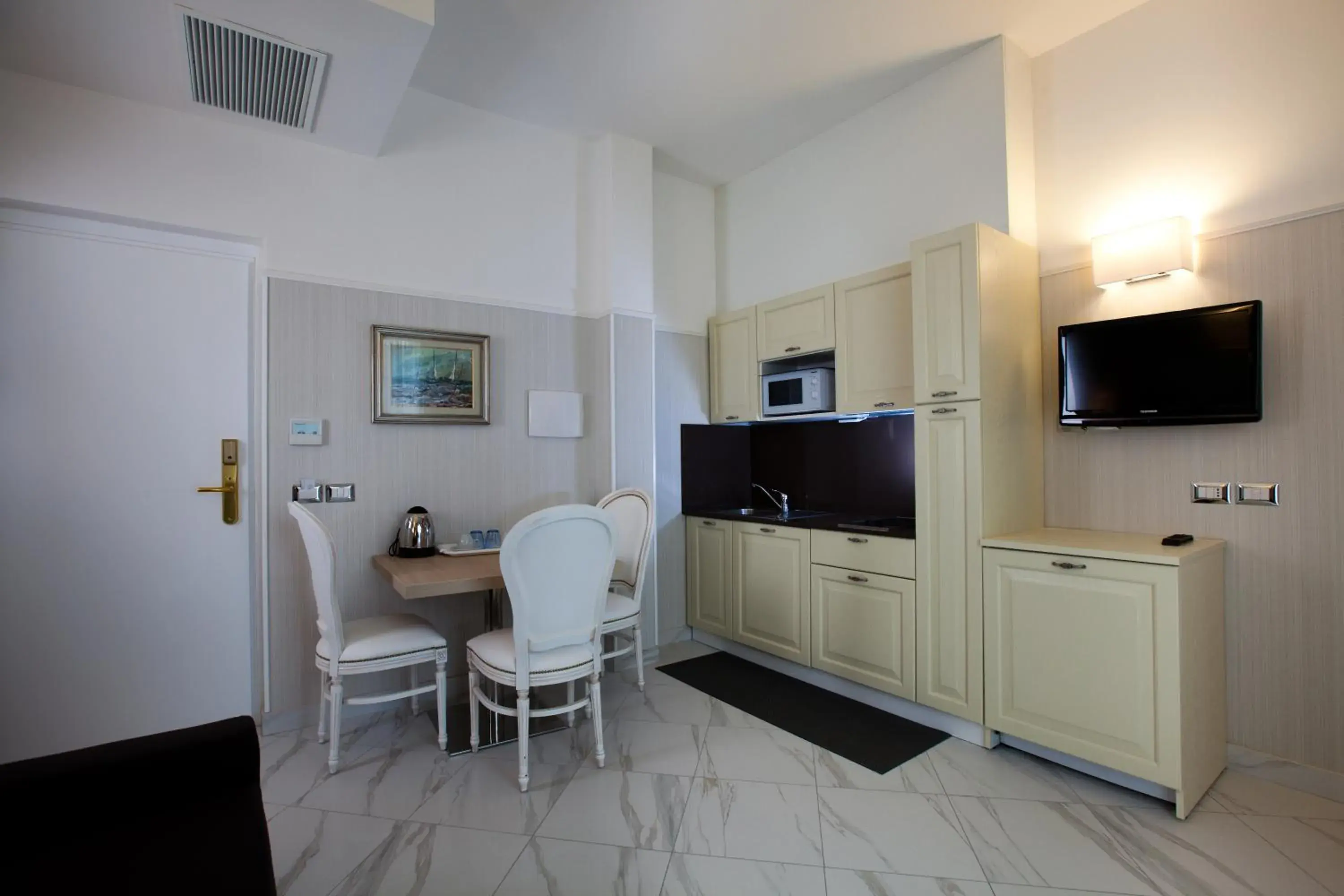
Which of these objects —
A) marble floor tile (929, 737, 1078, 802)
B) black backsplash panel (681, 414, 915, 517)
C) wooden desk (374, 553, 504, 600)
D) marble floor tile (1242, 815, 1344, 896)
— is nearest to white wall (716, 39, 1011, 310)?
black backsplash panel (681, 414, 915, 517)

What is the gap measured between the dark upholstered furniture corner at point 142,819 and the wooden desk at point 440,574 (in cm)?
97

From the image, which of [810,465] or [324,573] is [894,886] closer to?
[324,573]

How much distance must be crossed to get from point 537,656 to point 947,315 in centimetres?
215

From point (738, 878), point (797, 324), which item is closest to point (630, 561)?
point (797, 324)

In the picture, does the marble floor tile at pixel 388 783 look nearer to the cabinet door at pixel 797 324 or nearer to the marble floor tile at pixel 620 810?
the marble floor tile at pixel 620 810

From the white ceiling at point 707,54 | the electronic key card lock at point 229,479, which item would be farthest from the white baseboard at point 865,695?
the white ceiling at point 707,54

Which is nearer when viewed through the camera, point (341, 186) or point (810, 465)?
point (341, 186)

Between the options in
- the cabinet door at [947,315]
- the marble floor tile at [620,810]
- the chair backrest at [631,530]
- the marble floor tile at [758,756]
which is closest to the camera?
the marble floor tile at [620,810]

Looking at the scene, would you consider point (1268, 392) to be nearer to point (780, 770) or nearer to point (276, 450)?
point (780, 770)

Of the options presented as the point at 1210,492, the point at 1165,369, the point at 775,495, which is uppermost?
the point at 1165,369

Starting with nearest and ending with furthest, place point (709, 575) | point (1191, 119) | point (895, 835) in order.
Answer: point (895, 835), point (1191, 119), point (709, 575)

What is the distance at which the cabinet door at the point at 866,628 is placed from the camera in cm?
282

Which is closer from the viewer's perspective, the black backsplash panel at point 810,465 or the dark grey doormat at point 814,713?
the dark grey doormat at point 814,713

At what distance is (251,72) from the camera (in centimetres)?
234
